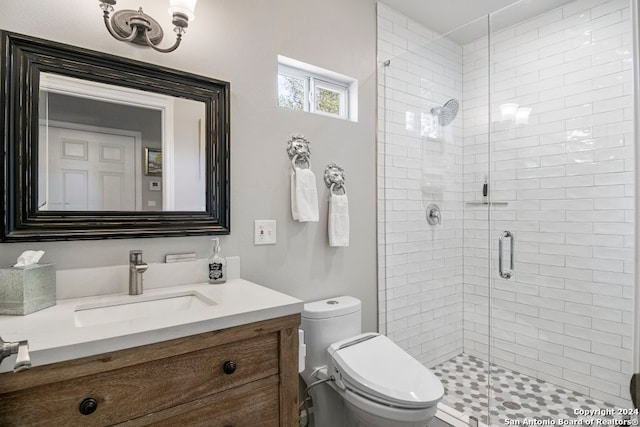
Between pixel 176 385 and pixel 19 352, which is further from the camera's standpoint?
pixel 176 385

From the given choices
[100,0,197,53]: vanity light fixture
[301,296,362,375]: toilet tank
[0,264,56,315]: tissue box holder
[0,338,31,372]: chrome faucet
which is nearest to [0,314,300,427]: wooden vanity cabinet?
[0,338,31,372]: chrome faucet

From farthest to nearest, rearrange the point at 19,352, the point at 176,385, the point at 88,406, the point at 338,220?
the point at 338,220 → the point at 176,385 → the point at 88,406 → the point at 19,352

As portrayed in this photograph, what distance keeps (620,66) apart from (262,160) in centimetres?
198

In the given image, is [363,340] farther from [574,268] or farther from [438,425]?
[574,268]

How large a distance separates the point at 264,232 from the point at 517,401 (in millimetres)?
1819

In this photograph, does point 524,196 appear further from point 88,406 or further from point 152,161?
point 88,406

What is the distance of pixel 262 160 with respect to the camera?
174 cm

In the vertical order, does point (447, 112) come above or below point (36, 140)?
above

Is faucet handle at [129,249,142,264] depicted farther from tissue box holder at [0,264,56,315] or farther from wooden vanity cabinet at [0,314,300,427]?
wooden vanity cabinet at [0,314,300,427]

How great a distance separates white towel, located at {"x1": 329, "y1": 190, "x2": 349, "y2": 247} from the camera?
1.97 metres

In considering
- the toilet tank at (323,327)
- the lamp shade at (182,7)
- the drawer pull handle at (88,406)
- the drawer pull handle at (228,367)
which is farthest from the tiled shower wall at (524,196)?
the drawer pull handle at (88,406)

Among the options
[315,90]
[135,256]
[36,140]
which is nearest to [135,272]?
[135,256]

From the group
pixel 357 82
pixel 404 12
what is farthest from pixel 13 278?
pixel 404 12

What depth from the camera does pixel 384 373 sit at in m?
1.51
